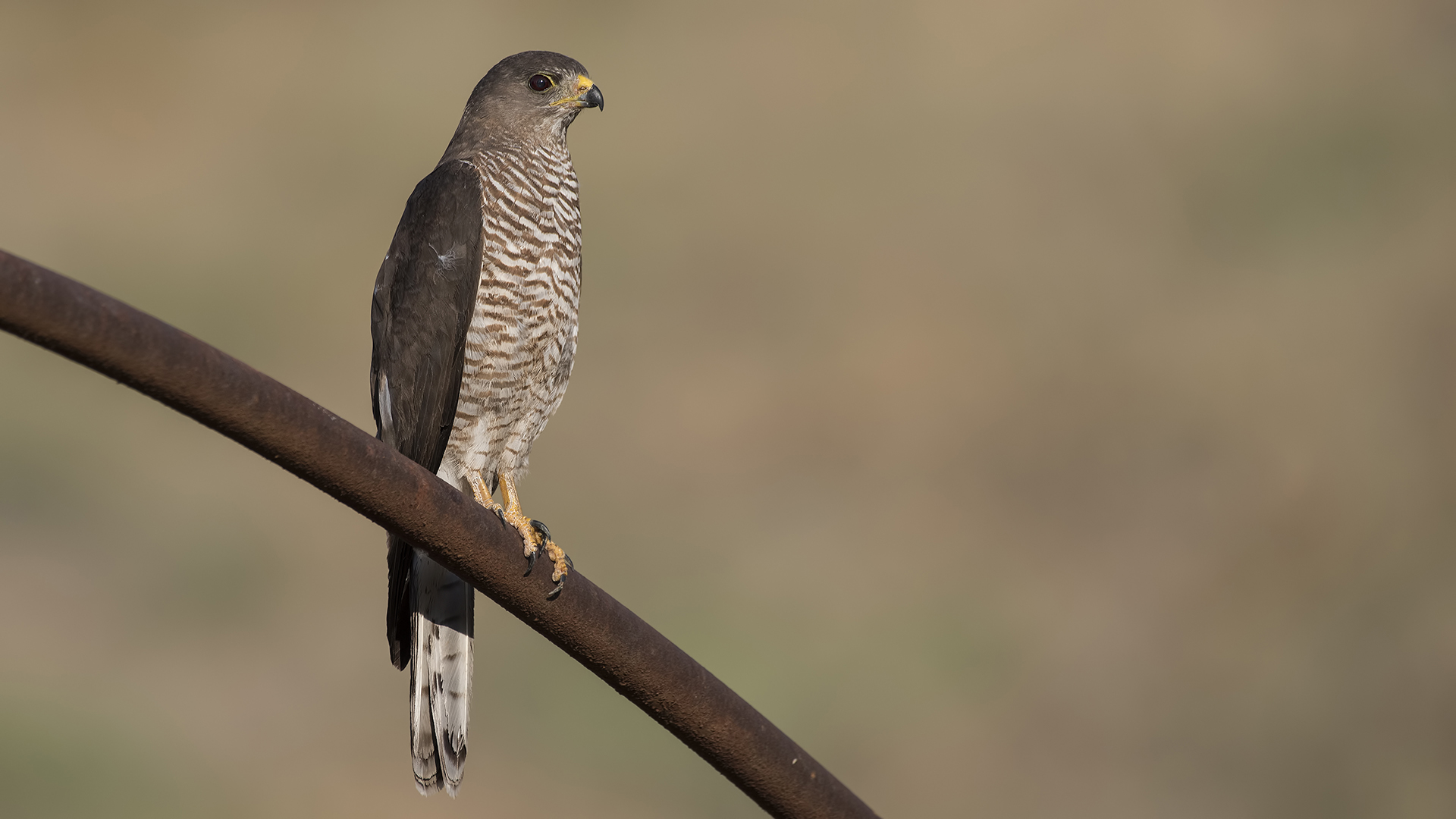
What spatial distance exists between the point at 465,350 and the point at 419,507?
177 cm

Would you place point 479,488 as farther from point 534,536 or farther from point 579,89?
point 579,89

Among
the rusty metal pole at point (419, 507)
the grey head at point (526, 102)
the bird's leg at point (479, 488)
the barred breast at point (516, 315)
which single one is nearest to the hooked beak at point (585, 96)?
the grey head at point (526, 102)

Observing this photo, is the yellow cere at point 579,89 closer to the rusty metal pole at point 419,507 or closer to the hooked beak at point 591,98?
the hooked beak at point 591,98

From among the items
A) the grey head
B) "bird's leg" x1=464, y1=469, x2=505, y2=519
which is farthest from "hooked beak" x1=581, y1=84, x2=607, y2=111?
"bird's leg" x1=464, y1=469, x2=505, y2=519

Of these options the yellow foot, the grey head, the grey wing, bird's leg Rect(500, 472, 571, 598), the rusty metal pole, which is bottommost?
the rusty metal pole

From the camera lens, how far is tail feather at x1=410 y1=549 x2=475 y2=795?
313 centimetres

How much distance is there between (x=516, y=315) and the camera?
3.66 metres

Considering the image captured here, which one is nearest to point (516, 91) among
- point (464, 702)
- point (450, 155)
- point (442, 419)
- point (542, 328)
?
point (450, 155)

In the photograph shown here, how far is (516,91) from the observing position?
419 centimetres

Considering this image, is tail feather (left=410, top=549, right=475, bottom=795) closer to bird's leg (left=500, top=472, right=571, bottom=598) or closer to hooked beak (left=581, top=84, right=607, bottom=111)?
bird's leg (left=500, top=472, right=571, bottom=598)

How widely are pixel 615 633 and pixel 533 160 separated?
7.33 feet


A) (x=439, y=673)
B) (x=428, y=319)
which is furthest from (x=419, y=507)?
(x=428, y=319)

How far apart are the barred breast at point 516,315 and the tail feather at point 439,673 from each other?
51 centimetres

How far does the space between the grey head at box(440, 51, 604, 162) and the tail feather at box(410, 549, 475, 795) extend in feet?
4.70
